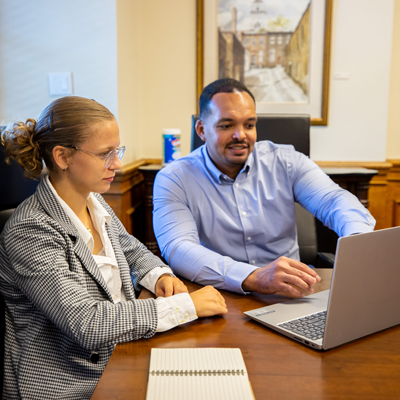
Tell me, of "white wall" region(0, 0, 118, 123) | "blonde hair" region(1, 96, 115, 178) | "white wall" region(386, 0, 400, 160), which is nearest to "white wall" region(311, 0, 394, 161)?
"white wall" region(386, 0, 400, 160)

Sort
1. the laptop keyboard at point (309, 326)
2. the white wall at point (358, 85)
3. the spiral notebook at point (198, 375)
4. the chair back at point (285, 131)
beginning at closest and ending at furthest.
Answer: the spiral notebook at point (198, 375) → the laptop keyboard at point (309, 326) → the chair back at point (285, 131) → the white wall at point (358, 85)

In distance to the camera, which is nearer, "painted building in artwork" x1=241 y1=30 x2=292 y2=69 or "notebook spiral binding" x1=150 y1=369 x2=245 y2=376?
"notebook spiral binding" x1=150 y1=369 x2=245 y2=376

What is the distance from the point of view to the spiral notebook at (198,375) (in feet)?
1.99

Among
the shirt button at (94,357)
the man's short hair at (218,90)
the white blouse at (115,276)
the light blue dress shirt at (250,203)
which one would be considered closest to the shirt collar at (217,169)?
the light blue dress shirt at (250,203)

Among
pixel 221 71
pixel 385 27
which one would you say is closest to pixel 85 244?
pixel 221 71

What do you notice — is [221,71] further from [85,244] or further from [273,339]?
[273,339]

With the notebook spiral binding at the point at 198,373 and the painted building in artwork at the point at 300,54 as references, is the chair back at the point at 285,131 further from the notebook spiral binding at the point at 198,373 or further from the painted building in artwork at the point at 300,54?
the notebook spiral binding at the point at 198,373

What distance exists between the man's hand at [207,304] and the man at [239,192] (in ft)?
1.43

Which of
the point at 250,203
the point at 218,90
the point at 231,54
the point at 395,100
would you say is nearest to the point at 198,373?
the point at 250,203

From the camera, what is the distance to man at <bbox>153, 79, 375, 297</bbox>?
145 cm

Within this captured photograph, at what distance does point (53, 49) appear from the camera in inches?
77.3

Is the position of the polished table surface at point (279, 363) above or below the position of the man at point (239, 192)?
below

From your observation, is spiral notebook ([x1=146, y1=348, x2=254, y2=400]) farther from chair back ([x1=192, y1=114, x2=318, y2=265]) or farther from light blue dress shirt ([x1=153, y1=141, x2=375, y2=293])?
chair back ([x1=192, y1=114, x2=318, y2=265])

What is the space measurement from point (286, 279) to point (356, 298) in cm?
24
